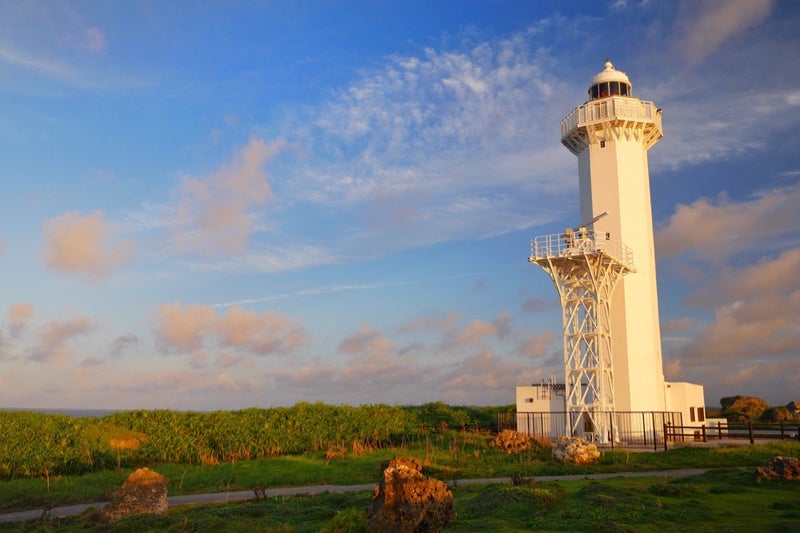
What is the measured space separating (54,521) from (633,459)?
22.0 metres

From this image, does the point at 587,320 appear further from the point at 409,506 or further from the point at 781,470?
the point at 409,506

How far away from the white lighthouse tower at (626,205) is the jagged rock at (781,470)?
62.5 feet

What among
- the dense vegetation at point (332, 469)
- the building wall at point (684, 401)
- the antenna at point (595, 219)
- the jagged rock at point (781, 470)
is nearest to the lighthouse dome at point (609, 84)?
the antenna at point (595, 219)

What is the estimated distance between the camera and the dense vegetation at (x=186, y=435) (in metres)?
27.9

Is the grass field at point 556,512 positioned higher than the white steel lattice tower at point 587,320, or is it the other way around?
the white steel lattice tower at point 587,320

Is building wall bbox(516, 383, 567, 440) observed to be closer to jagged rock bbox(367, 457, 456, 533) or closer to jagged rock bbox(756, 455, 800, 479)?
jagged rock bbox(756, 455, 800, 479)

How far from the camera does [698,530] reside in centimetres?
1398

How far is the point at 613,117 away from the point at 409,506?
34.9m

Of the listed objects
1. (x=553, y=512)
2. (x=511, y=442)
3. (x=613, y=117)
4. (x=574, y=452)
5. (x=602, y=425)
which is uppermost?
(x=613, y=117)

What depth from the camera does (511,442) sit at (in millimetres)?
31109

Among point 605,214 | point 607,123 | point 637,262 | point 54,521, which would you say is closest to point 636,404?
point 637,262

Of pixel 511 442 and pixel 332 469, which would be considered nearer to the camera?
pixel 332 469

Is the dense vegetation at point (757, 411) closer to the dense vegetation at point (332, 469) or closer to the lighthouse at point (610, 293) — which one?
the lighthouse at point (610, 293)

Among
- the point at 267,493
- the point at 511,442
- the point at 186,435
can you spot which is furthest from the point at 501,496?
the point at 186,435
